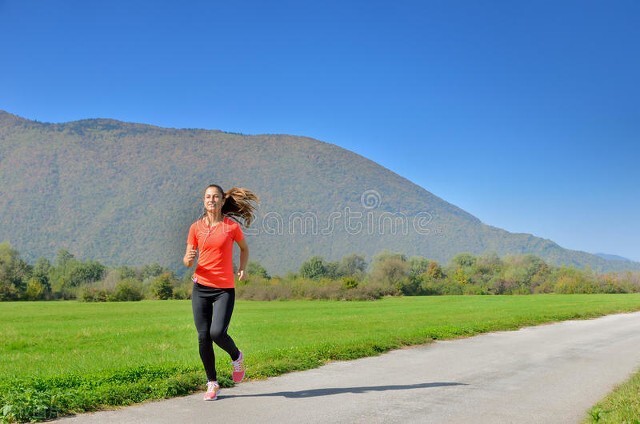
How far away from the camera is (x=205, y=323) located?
7.36 m

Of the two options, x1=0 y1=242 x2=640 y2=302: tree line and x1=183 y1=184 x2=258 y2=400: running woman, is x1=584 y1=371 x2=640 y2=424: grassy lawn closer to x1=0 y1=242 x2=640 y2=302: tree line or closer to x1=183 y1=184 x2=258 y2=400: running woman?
x1=183 y1=184 x2=258 y2=400: running woman

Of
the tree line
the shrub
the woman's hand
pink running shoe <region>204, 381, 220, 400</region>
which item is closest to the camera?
pink running shoe <region>204, 381, 220, 400</region>

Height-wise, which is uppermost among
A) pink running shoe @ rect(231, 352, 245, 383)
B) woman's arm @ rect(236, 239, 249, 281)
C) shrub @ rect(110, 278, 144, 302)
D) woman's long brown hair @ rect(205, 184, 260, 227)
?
woman's long brown hair @ rect(205, 184, 260, 227)

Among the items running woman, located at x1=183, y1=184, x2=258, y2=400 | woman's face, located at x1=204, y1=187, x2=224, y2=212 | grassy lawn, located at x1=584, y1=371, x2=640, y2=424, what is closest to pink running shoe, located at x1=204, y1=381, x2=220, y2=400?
running woman, located at x1=183, y1=184, x2=258, y2=400

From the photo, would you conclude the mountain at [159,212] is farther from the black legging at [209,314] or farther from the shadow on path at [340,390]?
Answer: the black legging at [209,314]

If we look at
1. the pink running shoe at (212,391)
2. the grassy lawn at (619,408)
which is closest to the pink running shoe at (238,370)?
the pink running shoe at (212,391)

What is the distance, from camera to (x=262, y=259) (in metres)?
116

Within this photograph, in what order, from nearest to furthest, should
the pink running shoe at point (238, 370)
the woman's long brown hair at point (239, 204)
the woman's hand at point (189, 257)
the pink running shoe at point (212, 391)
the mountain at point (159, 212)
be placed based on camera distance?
the pink running shoe at point (212, 391), the woman's hand at point (189, 257), the pink running shoe at point (238, 370), the woman's long brown hair at point (239, 204), the mountain at point (159, 212)

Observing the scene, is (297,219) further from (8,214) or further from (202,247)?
(202,247)

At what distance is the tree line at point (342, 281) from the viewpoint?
61.1 metres

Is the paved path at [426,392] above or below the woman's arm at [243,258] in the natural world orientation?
below

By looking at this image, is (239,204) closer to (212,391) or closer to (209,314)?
(209,314)

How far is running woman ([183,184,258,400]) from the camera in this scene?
7.30 meters

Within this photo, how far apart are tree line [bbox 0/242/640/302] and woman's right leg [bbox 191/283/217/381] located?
49951 mm
